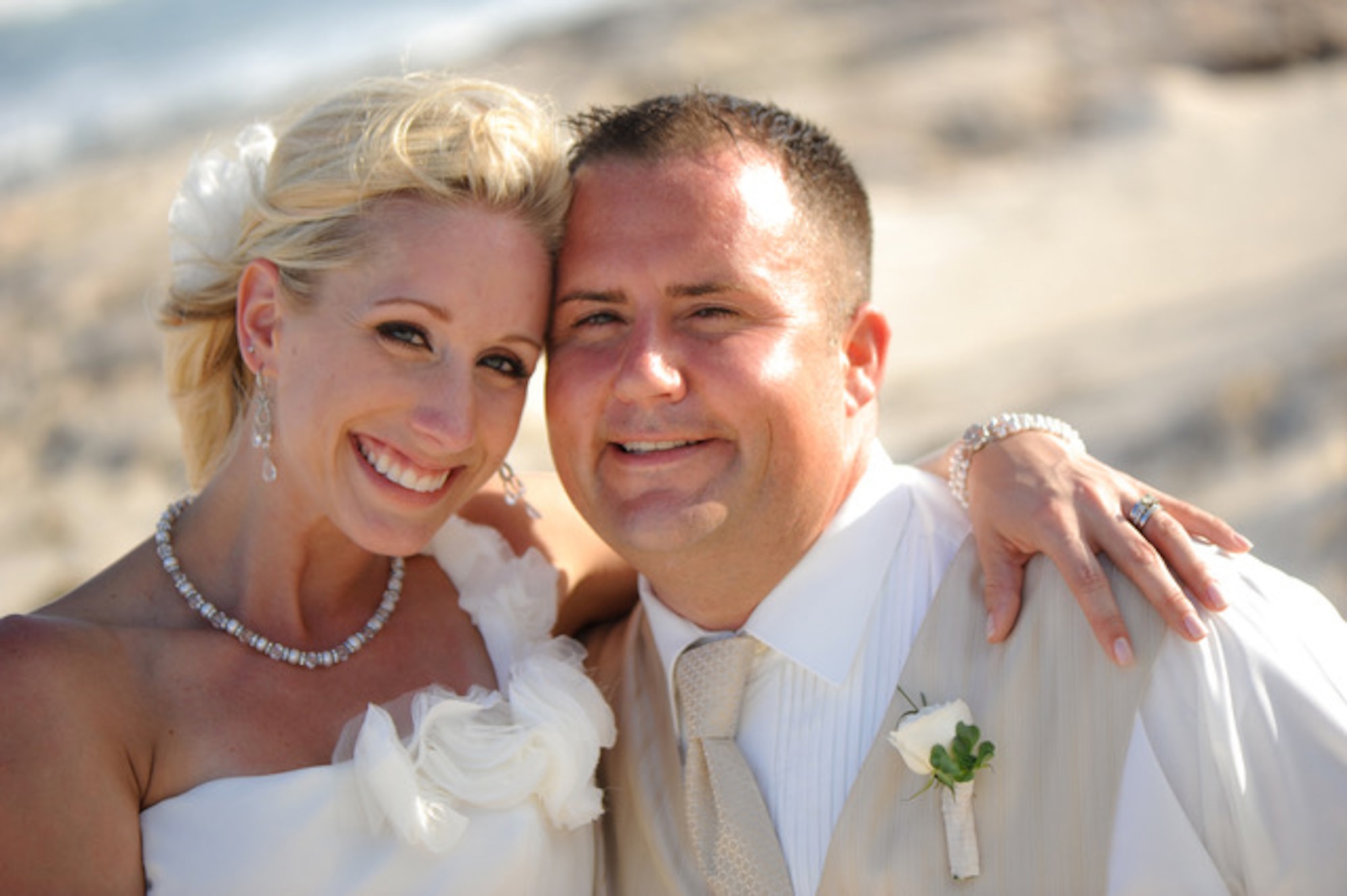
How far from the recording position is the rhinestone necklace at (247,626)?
3.31m

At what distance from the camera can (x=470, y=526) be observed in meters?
3.88

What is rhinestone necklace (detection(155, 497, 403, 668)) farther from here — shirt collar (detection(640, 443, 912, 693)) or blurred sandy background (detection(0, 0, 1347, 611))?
blurred sandy background (detection(0, 0, 1347, 611))

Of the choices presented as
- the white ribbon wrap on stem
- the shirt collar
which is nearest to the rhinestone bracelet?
the shirt collar

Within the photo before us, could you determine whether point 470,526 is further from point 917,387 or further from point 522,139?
point 917,387

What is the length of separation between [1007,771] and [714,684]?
719 mm

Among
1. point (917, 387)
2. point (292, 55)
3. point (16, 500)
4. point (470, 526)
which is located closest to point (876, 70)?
point (917, 387)

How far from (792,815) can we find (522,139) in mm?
1743

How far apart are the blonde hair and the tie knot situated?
42.4 inches

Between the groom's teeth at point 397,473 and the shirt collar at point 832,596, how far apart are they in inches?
25.1

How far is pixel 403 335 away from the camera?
3297mm

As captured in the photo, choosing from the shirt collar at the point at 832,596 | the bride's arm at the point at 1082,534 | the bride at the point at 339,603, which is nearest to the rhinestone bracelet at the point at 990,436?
the bride's arm at the point at 1082,534

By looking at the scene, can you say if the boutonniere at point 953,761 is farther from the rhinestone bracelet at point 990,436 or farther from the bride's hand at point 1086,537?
the rhinestone bracelet at point 990,436

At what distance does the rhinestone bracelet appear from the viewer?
354 centimetres

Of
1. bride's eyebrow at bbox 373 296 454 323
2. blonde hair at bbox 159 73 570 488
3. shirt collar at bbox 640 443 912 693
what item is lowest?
shirt collar at bbox 640 443 912 693
